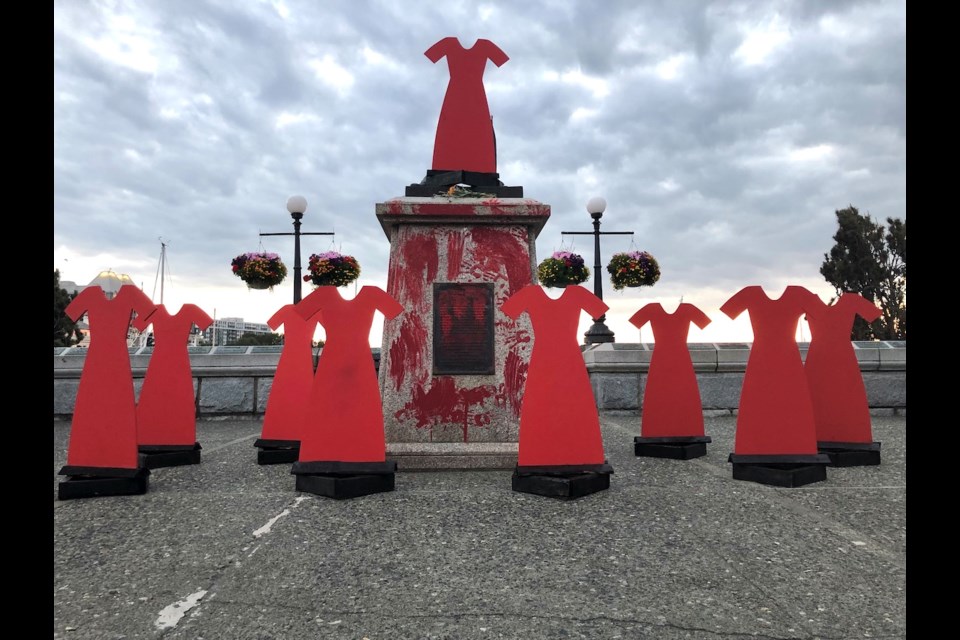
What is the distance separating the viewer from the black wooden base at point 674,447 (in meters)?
4.39

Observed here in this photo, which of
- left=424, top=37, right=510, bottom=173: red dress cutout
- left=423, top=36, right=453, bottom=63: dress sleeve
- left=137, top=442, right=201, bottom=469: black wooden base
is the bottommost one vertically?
left=137, top=442, right=201, bottom=469: black wooden base

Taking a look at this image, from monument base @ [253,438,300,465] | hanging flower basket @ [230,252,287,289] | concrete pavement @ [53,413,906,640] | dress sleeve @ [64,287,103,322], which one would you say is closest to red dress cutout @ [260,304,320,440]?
monument base @ [253,438,300,465]

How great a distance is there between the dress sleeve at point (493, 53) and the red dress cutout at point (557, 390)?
8.57ft

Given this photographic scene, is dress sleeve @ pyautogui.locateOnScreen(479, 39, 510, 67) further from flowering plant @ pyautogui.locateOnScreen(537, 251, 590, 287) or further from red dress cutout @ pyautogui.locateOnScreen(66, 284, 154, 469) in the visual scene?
flowering plant @ pyautogui.locateOnScreen(537, 251, 590, 287)

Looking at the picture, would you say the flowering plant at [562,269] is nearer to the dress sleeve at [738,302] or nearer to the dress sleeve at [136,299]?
the dress sleeve at [738,302]

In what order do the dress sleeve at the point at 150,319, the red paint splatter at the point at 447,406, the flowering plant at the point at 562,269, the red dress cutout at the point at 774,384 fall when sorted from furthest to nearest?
1. the flowering plant at the point at 562,269
2. the dress sleeve at the point at 150,319
3. the red paint splatter at the point at 447,406
4. the red dress cutout at the point at 774,384

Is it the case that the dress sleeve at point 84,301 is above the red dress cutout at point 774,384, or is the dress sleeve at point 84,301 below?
above

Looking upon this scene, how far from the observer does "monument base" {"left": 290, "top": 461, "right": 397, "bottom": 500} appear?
3.14m

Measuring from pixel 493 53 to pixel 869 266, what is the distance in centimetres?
2356

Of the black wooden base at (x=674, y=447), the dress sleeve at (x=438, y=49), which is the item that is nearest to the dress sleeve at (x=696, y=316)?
the black wooden base at (x=674, y=447)

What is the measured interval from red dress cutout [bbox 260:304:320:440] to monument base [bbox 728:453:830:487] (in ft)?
10.8

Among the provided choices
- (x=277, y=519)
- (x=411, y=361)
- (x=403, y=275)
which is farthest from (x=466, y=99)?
(x=277, y=519)

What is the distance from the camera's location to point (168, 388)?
14.2ft

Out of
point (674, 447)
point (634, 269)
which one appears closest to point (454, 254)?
point (674, 447)
